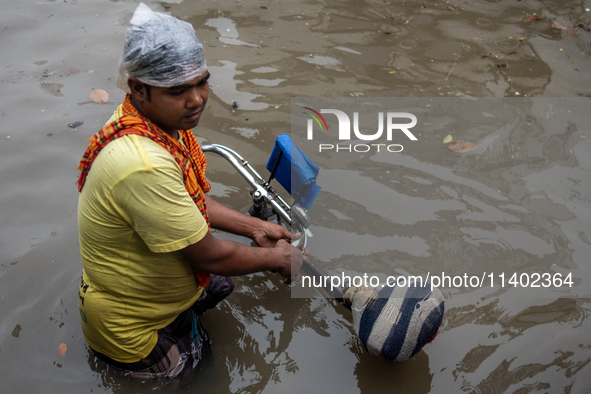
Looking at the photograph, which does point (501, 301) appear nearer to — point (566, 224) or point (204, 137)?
point (566, 224)

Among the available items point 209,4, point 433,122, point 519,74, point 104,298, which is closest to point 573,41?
point 519,74

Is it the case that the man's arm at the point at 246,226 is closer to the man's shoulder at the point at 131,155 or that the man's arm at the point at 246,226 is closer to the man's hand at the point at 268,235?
the man's hand at the point at 268,235

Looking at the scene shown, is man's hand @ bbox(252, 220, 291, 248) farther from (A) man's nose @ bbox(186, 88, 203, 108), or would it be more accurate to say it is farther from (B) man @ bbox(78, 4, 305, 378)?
(A) man's nose @ bbox(186, 88, 203, 108)

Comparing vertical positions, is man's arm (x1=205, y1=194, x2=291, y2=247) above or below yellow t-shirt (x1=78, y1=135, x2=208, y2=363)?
below

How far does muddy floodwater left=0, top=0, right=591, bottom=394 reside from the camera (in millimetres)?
2537

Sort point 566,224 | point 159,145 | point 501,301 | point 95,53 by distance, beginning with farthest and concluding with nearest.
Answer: point 95,53, point 566,224, point 501,301, point 159,145

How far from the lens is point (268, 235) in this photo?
2.62m

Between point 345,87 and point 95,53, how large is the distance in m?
2.70

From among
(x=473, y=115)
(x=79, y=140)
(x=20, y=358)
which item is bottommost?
(x=20, y=358)

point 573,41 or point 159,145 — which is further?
point 573,41

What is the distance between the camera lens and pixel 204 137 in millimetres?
3895

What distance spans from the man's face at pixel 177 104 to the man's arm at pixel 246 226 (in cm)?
86

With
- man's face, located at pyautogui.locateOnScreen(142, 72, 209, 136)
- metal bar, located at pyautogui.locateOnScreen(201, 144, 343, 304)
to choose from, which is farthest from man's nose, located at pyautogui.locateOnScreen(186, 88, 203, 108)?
metal bar, located at pyautogui.locateOnScreen(201, 144, 343, 304)

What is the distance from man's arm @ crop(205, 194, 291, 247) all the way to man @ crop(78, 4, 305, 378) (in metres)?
0.29
